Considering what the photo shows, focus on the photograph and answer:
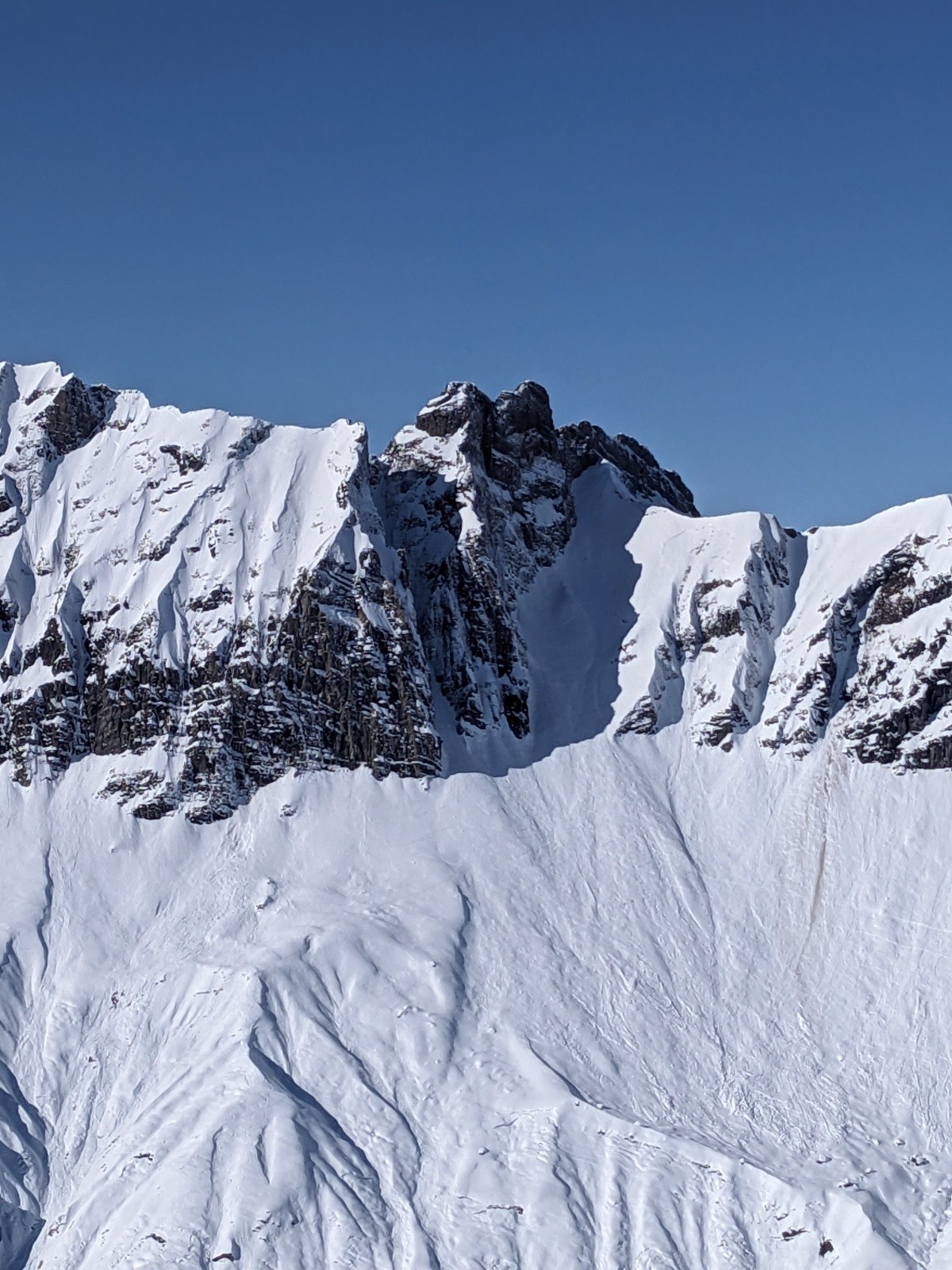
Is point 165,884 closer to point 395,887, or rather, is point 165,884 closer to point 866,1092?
point 395,887

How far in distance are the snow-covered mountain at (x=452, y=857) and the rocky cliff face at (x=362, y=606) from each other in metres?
0.35

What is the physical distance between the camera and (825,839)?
12562 cm

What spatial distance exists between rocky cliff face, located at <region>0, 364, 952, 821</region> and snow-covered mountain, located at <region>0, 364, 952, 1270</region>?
0.35 m

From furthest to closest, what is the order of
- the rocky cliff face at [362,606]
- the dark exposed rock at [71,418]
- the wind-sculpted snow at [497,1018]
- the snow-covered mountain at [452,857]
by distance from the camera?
the dark exposed rock at [71,418] → the rocky cliff face at [362,606] → the snow-covered mountain at [452,857] → the wind-sculpted snow at [497,1018]

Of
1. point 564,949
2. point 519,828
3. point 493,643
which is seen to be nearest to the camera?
point 564,949

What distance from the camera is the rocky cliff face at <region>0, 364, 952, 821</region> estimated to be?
12719 centimetres

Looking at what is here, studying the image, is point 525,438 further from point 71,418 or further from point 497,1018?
point 497,1018

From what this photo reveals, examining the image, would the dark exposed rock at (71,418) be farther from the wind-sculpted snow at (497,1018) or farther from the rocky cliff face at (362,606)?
the wind-sculpted snow at (497,1018)

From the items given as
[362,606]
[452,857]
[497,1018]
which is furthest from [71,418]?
[497,1018]

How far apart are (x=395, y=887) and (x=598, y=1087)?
22298mm

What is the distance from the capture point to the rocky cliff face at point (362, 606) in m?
127

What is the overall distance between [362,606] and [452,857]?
21527 mm

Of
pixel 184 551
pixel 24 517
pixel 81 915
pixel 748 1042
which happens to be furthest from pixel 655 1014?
pixel 24 517

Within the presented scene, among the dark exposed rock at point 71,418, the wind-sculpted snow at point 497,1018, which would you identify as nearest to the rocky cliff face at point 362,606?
the dark exposed rock at point 71,418
